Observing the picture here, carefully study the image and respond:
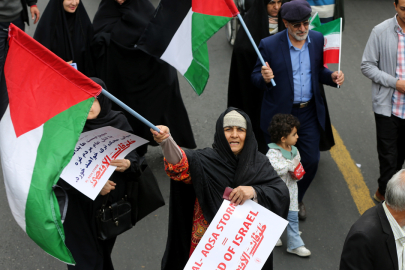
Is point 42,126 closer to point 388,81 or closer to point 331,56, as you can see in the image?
point 331,56

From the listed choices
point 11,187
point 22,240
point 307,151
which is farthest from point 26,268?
point 307,151

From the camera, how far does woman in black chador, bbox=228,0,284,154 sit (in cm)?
564

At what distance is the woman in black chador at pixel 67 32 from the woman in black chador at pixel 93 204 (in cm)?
192

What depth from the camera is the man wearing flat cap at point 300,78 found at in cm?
475

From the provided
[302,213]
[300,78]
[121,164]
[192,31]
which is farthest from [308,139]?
[121,164]

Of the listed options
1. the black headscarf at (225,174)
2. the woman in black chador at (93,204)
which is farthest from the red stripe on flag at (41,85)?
the black headscarf at (225,174)

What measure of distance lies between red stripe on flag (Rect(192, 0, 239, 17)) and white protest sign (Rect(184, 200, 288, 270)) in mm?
1843

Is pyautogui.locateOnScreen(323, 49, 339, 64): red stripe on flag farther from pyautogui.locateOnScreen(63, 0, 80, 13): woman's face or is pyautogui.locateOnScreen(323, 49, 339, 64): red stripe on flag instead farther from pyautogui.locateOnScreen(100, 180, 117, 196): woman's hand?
pyautogui.locateOnScreen(63, 0, 80, 13): woman's face

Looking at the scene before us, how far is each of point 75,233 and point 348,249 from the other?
1.91m

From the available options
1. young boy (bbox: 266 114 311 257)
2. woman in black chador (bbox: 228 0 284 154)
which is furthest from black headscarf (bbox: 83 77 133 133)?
woman in black chador (bbox: 228 0 284 154)

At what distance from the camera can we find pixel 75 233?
3.68 meters

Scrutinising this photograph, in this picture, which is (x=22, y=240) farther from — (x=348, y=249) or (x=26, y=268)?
(x=348, y=249)

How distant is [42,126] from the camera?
9.55 ft

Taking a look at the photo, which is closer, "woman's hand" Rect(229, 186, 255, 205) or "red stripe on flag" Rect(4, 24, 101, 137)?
"red stripe on flag" Rect(4, 24, 101, 137)
